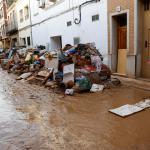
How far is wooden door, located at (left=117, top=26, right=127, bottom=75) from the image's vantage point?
363 inches

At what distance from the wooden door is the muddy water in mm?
2470

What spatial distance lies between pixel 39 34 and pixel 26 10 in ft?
→ 14.2

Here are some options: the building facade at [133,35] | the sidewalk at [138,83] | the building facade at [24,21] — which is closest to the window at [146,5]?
the building facade at [133,35]

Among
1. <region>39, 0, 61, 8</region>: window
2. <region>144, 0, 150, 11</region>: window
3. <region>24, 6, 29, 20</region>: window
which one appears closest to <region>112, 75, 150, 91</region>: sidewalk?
<region>144, 0, 150, 11</region>: window

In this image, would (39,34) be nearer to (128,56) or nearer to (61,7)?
(61,7)

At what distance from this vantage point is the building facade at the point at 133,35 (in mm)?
8102

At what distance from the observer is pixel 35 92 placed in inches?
299

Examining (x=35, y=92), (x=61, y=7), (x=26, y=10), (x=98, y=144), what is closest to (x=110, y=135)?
(x=98, y=144)

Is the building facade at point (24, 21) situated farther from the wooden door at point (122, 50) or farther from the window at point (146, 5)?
the window at point (146, 5)

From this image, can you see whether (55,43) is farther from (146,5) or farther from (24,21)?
(146,5)

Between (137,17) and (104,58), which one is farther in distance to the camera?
(104,58)

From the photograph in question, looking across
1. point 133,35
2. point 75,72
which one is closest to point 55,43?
point 133,35

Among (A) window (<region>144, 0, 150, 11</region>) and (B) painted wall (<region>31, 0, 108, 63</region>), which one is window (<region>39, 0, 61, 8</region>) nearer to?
(B) painted wall (<region>31, 0, 108, 63</region>)

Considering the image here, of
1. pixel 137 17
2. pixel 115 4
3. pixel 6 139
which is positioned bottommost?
pixel 6 139
